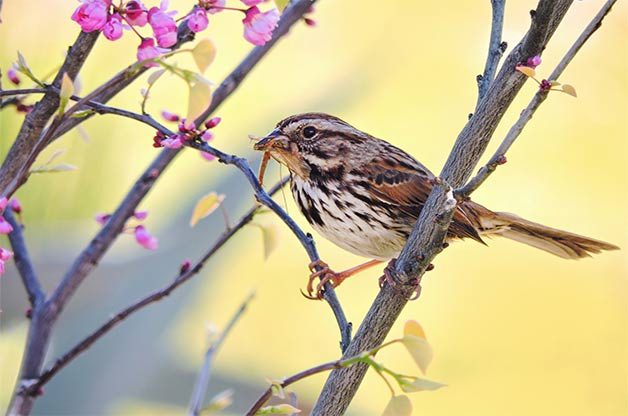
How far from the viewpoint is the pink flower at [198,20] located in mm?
903

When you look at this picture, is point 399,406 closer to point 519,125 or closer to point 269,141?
point 519,125

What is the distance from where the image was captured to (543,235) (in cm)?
153

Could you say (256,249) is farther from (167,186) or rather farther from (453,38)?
(453,38)

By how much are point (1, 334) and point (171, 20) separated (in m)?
1.39

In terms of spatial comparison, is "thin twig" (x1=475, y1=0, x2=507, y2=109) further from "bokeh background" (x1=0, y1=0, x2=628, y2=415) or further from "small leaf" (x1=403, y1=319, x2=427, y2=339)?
"bokeh background" (x1=0, y1=0, x2=628, y2=415)

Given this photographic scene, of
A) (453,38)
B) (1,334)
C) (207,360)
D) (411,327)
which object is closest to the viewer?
(411,327)

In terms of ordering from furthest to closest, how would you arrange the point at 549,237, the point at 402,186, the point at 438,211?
the point at 549,237 < the point at 402,186 < the point at 438,211

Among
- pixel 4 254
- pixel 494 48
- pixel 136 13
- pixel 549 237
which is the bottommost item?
pixel 4 254

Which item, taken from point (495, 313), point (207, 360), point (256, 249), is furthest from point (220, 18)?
point (207, 360)

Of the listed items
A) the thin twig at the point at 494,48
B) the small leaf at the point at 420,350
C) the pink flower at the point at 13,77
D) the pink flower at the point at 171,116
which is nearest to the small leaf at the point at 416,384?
the small leaf at the point at 420,350

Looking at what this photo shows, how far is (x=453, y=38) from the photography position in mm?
3445

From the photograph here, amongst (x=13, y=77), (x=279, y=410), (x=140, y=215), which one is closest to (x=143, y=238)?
(x=140, y=215)

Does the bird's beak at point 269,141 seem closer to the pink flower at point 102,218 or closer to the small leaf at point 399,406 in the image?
the pink flower at point 102,218

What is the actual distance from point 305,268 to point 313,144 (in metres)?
1.23
